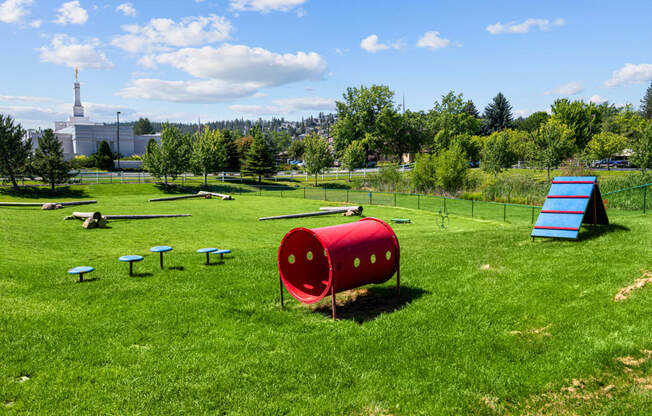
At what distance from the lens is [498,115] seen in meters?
119

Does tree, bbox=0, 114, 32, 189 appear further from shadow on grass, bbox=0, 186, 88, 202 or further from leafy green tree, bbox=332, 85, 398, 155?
leafy green tree, bbox=332, 85, 398, 155

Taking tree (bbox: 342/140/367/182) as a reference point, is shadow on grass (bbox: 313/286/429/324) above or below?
below

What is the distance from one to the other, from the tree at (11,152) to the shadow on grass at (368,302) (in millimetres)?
44560

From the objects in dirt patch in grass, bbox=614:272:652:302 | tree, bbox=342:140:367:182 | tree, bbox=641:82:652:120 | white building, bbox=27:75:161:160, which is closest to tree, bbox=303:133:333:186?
tree, bbox=342:140:367:182

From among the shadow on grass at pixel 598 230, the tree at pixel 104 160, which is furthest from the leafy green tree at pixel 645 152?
the tree at pixel 104 160

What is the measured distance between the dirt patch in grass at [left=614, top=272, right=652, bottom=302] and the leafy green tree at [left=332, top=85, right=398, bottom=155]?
75.5 m

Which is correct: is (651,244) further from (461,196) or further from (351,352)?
(461,196)

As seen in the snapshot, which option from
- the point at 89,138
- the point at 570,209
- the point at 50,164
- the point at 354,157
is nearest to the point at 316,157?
the point at 354,157

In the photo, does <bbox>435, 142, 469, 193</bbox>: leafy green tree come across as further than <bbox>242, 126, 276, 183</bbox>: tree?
No

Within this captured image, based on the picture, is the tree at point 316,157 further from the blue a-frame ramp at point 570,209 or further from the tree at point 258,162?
the blue a-frame ramp at point 570,209

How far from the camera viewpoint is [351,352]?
7.39m

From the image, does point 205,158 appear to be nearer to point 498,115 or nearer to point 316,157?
point 316,157

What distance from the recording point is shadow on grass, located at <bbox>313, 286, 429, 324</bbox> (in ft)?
30.9

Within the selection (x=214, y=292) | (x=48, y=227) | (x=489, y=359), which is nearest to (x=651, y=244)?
(x=489, y=359)
